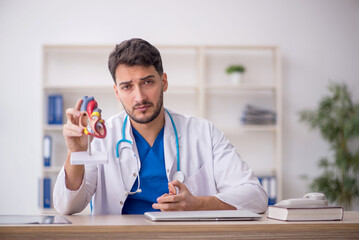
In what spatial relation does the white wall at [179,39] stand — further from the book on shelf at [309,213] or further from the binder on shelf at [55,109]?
the book on shelf at [309,213]

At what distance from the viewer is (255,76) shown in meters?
4.67

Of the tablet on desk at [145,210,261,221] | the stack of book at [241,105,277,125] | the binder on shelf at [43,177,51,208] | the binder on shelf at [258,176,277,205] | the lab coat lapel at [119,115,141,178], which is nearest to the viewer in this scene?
the tablet on desk at [145,210,261,221]

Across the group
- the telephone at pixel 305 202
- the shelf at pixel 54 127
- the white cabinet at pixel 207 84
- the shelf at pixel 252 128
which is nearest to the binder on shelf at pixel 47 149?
the shelf at pixel 54 127

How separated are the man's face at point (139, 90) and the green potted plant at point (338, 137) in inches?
108

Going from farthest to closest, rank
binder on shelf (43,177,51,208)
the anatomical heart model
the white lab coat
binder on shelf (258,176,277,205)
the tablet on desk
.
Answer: binder on shelf (258,176,277,205)
binder on shelf (43,177,51,208)
the white lab coat
the anatomical heart model
the tablet on desk

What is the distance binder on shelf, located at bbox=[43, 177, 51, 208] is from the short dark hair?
2.53 m

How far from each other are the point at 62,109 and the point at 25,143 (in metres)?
0.54

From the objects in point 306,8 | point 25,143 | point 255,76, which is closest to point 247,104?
point 255,76

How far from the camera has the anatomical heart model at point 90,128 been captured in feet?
4.80

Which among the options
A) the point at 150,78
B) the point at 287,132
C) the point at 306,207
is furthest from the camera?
the point at 287,132

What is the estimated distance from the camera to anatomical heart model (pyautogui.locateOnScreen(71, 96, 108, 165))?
146cm

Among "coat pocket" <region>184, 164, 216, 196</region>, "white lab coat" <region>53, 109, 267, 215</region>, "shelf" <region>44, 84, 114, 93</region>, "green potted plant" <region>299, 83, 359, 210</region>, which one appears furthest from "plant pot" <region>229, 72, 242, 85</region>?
"coat pocket" <region>184, 164, 216, 196</region>

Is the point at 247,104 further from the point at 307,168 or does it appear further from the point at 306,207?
the point at 306,207

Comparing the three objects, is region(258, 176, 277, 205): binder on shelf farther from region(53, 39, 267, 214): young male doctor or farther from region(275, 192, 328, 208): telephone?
region(275, 192, 328, 208): telephone
